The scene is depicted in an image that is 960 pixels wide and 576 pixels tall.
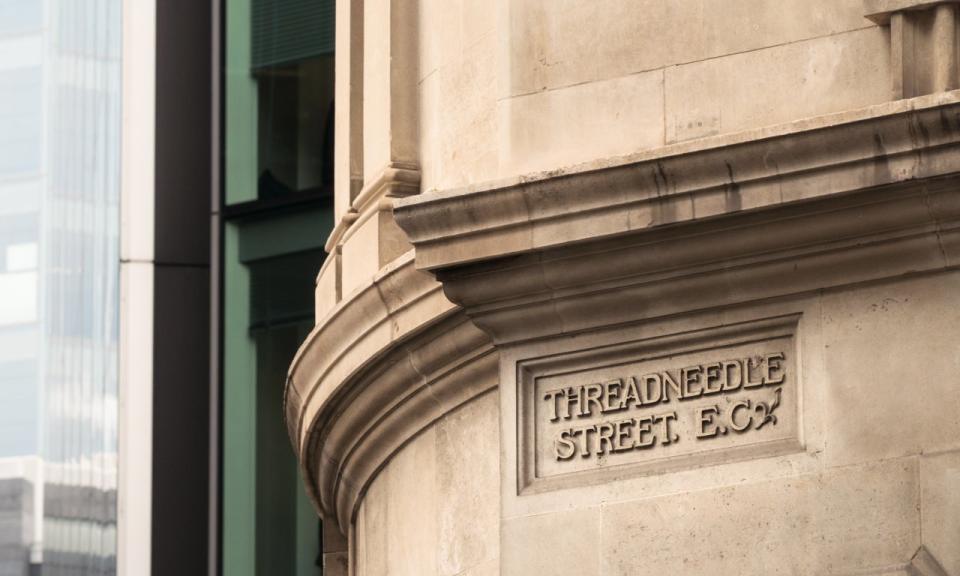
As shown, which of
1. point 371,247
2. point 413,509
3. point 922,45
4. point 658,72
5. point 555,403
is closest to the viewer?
point 922,45

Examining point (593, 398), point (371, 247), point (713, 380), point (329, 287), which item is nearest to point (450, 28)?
point (371, 247)

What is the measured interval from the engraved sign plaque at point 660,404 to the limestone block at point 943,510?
71 centimetres

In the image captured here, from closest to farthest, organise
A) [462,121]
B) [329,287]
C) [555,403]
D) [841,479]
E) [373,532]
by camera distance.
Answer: [841,479], [555,403], [462,121], [373,532], [329,287]

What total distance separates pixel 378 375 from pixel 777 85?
131 inches

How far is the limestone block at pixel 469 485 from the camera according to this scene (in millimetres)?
13008

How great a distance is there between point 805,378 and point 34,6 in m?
13.1

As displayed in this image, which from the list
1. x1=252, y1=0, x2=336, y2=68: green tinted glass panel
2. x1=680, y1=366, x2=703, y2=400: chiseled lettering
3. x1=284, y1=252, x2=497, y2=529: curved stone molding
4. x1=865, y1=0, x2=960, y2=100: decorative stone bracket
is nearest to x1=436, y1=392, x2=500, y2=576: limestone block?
x1=284, y1=252, x2=497, y2=529: curved stone molding

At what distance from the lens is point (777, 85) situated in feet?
38.9

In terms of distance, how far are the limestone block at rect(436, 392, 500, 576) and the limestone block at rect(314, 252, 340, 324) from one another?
1.74 metres

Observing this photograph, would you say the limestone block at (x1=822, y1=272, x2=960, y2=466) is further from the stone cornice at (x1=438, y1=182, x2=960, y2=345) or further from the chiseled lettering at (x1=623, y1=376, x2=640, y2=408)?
the chiseled lettering at (x1=623, y1=376, x2=640, y2=408)

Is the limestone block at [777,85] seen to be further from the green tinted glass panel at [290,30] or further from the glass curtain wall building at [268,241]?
the green tinted glass panel at [290,30]

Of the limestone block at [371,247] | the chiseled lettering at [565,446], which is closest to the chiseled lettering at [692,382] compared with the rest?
the chiseled lettering at [565,446]

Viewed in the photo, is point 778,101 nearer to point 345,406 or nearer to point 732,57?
point 732,57

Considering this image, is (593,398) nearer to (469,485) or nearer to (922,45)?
(469,485)
